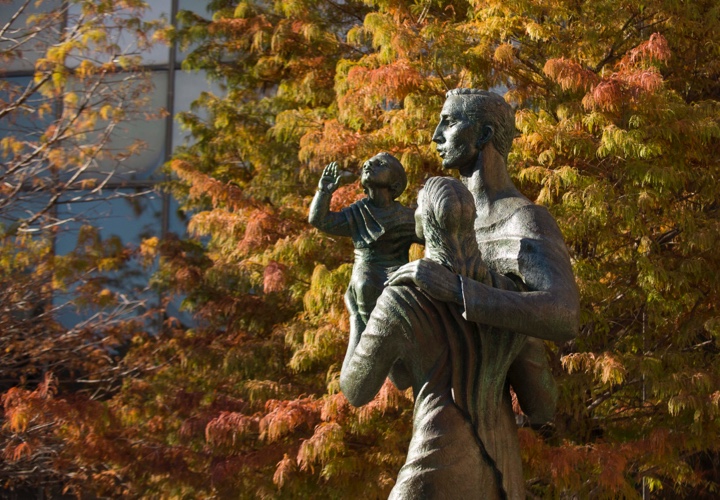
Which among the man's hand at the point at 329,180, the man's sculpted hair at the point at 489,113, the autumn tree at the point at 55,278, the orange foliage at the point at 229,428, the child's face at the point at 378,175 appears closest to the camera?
the man's sculpted hair at the point at 489,113

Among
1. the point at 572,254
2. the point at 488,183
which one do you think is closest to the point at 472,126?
the point at 488,183

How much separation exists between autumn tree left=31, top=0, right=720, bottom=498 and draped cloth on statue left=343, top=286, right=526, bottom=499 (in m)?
5.16

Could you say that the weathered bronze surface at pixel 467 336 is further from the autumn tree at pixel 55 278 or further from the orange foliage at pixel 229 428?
the autumn tree at pixel 55 278

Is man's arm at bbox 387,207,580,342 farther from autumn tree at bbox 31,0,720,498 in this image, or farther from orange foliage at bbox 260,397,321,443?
orange foliage at bbox 260,397,321,443

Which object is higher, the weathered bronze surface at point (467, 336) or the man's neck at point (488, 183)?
the man's neck at point (488, 183)

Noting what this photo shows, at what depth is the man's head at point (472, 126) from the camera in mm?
4383

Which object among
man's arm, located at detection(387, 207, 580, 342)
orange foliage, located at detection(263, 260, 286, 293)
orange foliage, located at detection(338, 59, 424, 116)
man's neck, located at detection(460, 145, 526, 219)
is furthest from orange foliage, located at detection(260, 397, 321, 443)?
man's arm, located at detection(387, 207, 580, 342)

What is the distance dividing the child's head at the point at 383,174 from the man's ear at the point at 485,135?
1.54ft

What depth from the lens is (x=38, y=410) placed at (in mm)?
11273

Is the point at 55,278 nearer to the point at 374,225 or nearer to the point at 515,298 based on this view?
the point at 374,225

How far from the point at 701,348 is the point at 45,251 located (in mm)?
7050

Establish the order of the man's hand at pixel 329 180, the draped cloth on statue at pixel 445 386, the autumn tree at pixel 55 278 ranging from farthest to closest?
the autumn tree at pixel 55 278 < the man's hand at pixel 329 180 < the draped cloth on statue at pixel 445 386

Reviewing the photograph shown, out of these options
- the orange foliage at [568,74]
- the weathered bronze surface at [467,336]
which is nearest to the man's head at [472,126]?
the weathered bronze surface at [467,336]

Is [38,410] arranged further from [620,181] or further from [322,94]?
[620,181]
